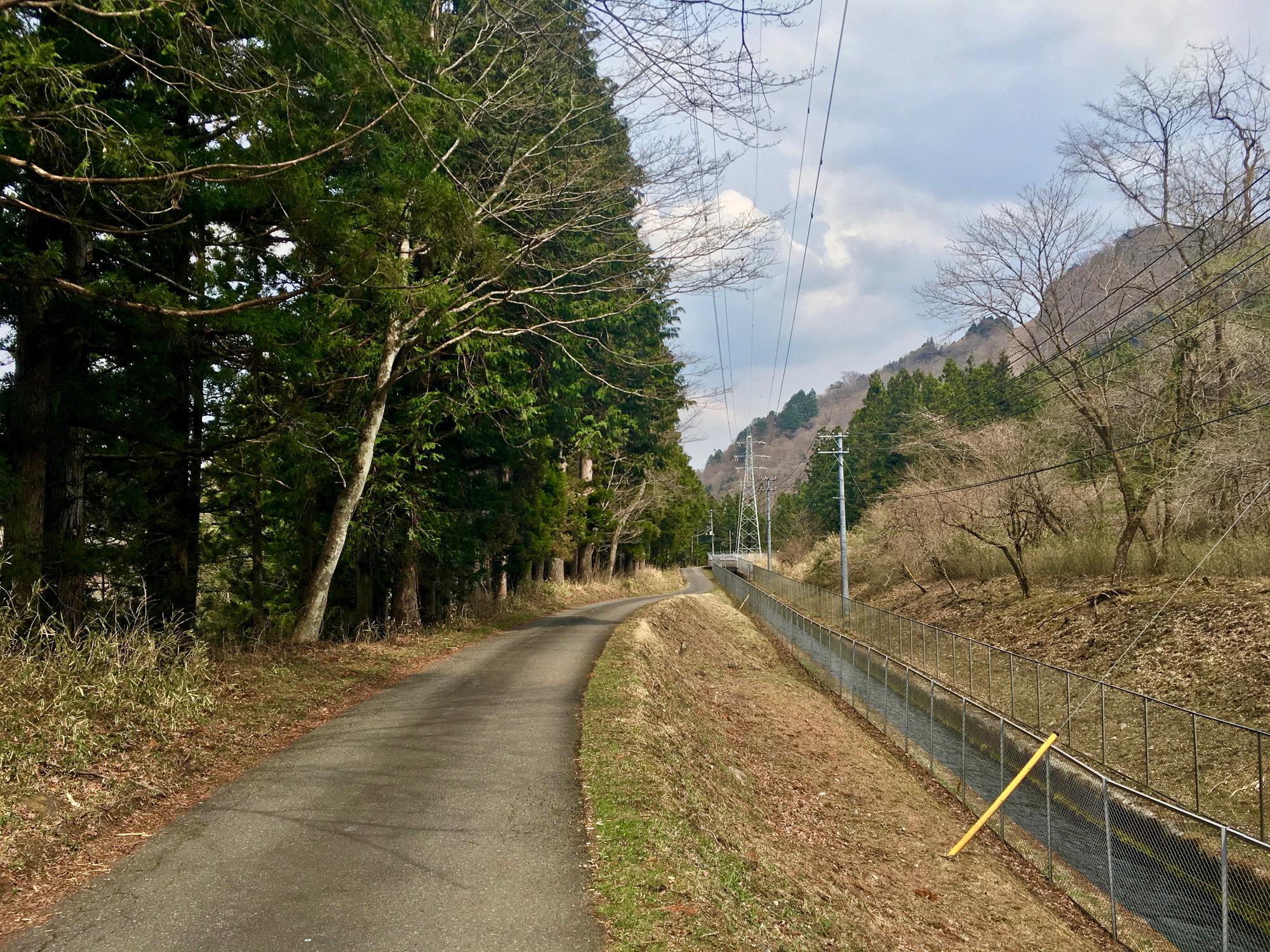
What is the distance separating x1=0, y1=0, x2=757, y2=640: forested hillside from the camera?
306 inches

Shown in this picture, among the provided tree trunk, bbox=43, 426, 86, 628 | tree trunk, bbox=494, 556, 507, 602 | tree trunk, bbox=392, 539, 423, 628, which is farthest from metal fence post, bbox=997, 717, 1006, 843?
tree trunk, bbox=494, 556, 507, 602

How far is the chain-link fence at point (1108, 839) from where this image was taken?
9.24 metres

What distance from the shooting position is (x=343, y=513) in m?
14.3

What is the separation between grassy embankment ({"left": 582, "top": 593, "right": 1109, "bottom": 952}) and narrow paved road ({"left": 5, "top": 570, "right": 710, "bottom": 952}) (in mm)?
476

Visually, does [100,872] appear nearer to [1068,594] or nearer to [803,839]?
[803,839]

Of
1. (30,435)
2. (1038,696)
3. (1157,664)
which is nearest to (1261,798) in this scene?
(1038,696)

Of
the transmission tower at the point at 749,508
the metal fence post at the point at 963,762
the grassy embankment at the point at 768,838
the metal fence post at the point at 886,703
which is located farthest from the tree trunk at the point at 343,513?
the transmission tower at the point at 749,508

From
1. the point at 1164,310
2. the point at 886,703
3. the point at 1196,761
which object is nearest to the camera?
the point at 1196,761

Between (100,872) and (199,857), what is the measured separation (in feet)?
2.02

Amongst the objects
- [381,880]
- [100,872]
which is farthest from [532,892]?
[100,872]

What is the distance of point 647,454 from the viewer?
121 ft

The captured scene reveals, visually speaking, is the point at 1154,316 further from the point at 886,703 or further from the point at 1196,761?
the point at 1196,761

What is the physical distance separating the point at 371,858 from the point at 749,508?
118307 mm

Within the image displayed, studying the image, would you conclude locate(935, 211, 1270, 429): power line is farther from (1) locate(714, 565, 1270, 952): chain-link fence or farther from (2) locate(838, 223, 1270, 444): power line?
(1) locate(714, 565, 1270, 952): chain-link fence
